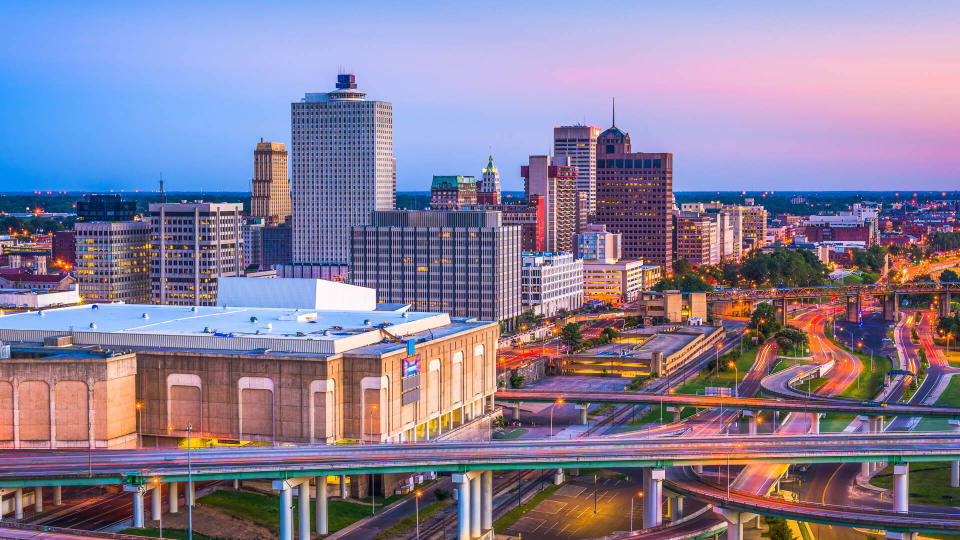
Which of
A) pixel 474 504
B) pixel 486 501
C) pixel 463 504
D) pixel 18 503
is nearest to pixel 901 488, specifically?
pixel 486 501

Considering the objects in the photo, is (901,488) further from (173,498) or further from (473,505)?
(173,498)

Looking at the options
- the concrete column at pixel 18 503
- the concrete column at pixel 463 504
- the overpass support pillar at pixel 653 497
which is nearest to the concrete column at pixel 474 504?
the concrete column at pixel 463 504

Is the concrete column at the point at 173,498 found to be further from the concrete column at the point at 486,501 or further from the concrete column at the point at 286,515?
the concrete column at the point at 486,501

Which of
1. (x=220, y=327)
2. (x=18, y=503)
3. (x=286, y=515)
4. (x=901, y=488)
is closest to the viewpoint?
(x=286, y=515)

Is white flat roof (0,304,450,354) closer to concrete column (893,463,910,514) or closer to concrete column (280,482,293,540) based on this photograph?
concrete column (280,482,293,540)

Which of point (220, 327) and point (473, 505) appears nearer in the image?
point (473, 505)

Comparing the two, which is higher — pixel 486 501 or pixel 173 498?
pixel 173 498

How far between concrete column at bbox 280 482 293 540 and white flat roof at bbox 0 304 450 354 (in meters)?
21.4

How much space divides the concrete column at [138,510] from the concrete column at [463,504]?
23.9 m

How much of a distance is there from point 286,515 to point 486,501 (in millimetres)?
16874

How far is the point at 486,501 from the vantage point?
95.0 m

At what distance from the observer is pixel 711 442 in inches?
3816

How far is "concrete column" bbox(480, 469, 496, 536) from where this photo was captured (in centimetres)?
9456

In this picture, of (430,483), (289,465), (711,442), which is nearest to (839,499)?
(711,442)
